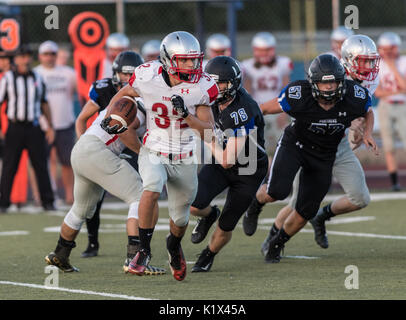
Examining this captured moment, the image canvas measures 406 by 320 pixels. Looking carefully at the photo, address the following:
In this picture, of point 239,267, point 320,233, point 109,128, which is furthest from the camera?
point 320,233

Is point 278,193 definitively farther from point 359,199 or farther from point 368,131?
point 368,131

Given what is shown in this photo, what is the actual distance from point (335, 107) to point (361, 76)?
0.92 metres

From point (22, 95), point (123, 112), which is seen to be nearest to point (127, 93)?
point (123, 112)

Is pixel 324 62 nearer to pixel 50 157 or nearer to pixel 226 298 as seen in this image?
pixel 226 298

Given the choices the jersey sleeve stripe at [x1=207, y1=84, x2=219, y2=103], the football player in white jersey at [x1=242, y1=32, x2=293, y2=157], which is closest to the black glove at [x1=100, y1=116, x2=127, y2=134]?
the jersey sleeve stripe at [x1=207, y1=84, x2=219, y2=103]

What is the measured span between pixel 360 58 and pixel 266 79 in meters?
4.50

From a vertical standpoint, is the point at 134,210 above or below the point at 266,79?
below

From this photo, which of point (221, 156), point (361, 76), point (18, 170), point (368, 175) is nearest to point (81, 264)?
point (221, 156)

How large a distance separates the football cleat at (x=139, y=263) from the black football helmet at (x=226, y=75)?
128cm

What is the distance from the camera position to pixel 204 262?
7062 mm

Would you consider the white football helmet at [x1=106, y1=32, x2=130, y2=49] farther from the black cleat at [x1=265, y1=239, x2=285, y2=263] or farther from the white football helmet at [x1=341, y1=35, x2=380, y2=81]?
the black cleat at [x1=265, y1=239, x2=285, y2=263]

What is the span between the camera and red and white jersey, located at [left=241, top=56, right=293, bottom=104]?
1232 cm

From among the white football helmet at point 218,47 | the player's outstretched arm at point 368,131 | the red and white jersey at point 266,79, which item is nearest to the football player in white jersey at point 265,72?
the red and white jersey at point 266,79

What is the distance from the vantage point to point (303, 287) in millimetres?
6184
